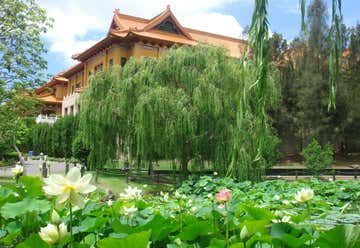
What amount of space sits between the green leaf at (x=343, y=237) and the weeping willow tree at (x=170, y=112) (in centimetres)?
771

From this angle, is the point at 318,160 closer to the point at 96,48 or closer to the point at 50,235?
the point at 50,235

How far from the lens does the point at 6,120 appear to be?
9672 millimetres

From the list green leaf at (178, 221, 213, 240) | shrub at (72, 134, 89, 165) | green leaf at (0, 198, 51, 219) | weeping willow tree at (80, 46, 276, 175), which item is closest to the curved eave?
shrub at (72, 134, 89, 165)

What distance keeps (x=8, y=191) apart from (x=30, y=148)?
80.7 feet

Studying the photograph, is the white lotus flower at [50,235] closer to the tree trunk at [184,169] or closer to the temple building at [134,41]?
the tree trunk at [184,169]

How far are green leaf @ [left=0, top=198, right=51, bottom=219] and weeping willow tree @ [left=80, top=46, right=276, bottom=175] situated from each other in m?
7.35

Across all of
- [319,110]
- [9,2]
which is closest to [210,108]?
[9,2]

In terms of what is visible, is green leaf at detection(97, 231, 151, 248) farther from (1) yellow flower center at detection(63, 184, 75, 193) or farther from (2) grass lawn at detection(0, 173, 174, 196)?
(2) grass lawn at detection(0, 173, 174, 196)

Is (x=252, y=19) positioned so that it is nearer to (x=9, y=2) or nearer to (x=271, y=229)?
(x=271, y=229)

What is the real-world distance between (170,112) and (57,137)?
1309 centimetres

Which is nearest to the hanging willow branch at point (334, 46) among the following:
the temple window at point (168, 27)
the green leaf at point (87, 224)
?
the green leaf at point (87, 224)

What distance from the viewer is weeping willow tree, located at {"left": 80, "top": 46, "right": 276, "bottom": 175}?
941 cm

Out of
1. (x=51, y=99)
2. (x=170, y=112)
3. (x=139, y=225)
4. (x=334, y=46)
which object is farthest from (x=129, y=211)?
(x=51, y=99)

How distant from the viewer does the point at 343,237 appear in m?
0.98
